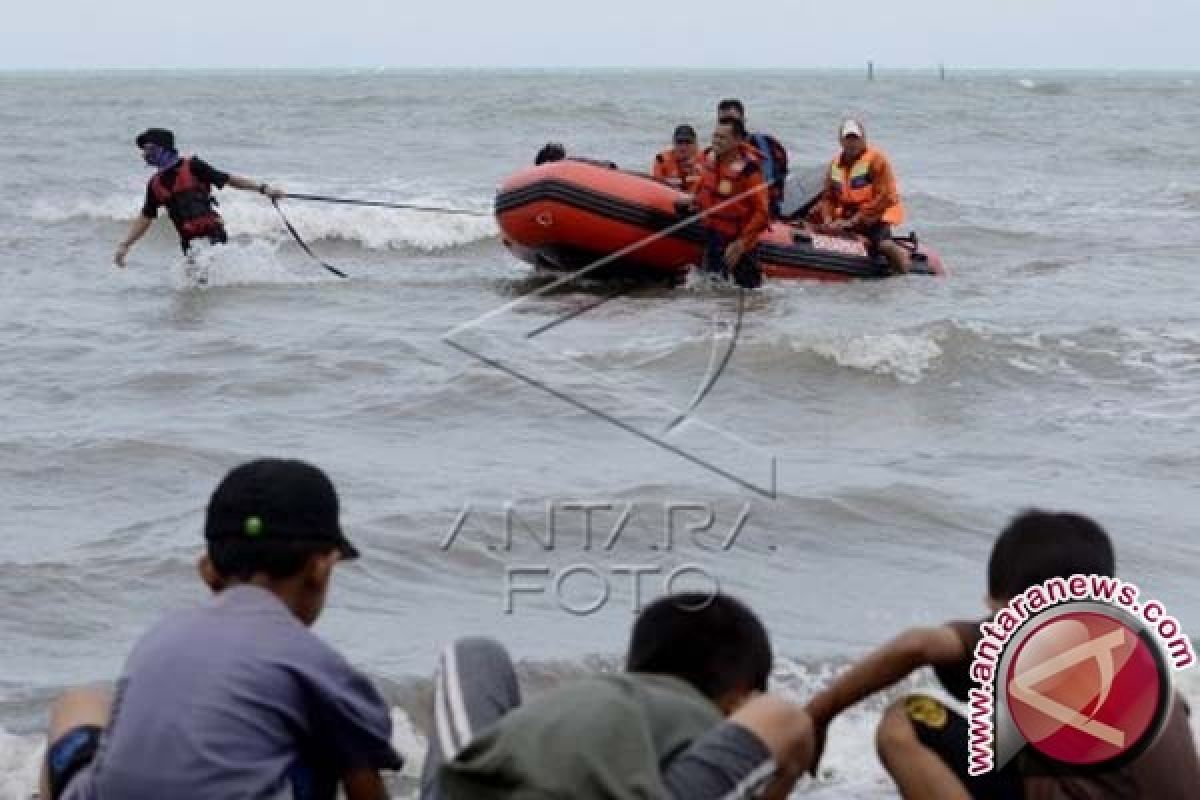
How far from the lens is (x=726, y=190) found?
46.0 feet

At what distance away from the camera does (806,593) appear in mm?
6961

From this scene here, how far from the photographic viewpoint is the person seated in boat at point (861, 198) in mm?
14599

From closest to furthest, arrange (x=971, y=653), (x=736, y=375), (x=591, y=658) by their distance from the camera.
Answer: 1. (x=971, y=653)
2. (x=591, y=658)
3. (x=736, y=375)

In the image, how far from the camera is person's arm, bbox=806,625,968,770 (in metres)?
3.46

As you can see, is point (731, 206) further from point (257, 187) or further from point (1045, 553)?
point (1045, 553)

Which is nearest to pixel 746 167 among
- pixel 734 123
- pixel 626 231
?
pixel 734 123

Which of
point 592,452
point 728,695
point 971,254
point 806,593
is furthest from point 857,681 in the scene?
point 971,254

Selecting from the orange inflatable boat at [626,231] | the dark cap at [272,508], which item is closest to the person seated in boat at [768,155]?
the orange inflatable boat at [626,231]

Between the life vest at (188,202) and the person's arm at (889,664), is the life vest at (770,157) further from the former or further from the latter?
the person's arm at (889,664)

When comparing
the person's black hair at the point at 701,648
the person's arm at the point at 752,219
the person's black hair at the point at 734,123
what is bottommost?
the person's arm at the point at 752,219

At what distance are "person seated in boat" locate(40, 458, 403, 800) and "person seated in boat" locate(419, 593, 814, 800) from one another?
0.17 m

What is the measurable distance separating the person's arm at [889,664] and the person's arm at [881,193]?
1120 cm

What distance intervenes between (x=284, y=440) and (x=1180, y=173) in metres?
23.9

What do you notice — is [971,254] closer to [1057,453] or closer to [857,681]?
[1057,453]
